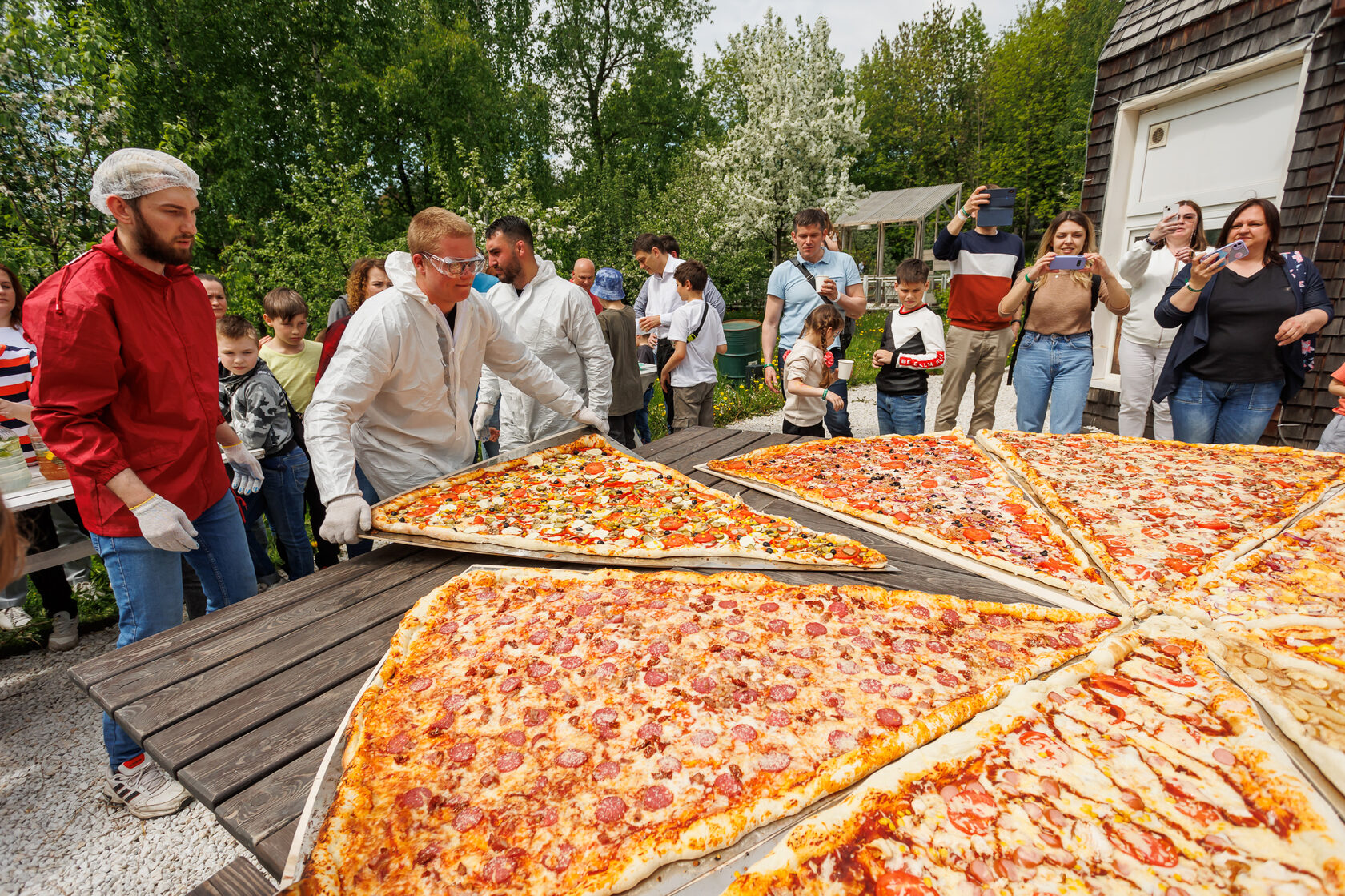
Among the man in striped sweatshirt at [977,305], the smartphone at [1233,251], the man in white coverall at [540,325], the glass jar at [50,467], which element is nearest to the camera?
the smartphone at [1233,251]

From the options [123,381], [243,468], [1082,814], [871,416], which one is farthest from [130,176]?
[871,416]

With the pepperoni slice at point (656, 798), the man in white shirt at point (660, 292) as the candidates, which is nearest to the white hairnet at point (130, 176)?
the pepperoni slice at point (656, 798)

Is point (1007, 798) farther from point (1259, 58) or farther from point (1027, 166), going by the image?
point (1027, 166)

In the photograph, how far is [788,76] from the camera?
2403 cm

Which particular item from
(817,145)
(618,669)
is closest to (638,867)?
(618,669)

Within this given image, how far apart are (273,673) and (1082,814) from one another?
252 cm

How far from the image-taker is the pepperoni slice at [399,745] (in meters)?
1.90

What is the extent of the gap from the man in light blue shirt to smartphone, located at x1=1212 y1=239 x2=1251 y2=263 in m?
2.49

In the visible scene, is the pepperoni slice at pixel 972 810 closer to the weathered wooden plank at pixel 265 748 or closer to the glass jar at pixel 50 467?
the weathered wooden plank at pixel 265 748

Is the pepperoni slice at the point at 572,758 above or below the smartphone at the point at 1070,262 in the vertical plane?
below

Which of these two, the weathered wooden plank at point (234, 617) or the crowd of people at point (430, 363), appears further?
the crowd of people at point (430, 363)

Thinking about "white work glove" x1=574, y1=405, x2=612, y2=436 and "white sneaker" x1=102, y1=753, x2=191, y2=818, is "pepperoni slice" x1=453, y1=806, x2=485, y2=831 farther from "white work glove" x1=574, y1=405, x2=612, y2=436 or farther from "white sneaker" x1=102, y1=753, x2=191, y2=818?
"white work glove" x1=574, y1=405, x2=612, y2=436

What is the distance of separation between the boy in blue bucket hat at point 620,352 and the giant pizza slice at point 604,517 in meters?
2.41

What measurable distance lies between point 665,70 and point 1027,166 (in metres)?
22.0
